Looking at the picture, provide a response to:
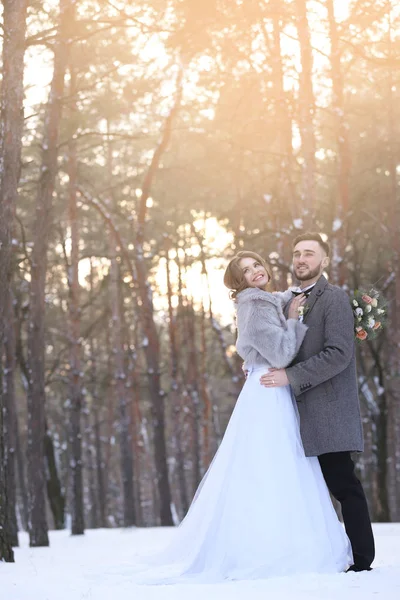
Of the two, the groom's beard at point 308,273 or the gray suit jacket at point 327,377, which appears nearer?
the gray suit jacket at point 327,377

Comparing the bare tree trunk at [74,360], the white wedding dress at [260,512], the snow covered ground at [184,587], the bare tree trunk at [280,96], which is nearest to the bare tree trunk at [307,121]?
the bare tree trunk at [280,96]

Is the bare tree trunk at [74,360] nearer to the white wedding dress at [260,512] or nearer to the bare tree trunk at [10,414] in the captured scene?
the bare tree trunk at [10,414]

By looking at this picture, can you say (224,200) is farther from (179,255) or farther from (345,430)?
(345,430)

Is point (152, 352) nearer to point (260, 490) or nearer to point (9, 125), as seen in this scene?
point (9, 125)

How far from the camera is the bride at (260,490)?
245 inches

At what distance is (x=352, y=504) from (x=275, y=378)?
39.9 inches


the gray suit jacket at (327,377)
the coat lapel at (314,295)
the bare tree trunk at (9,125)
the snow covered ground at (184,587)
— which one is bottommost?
the snow covered ground at (184,587)

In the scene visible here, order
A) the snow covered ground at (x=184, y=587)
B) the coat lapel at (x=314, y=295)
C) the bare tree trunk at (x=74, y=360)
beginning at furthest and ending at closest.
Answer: the bare tree trunk at (x=74, y=360) → the coat lapel at (x=314, y=295) → the snow covered ground at (x=184, y=587)

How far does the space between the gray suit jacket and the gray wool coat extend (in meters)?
0.10

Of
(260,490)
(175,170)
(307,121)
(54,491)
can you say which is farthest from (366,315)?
(54,491)

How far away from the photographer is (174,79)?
19250 millimetres

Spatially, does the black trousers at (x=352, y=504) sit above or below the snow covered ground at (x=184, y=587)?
above

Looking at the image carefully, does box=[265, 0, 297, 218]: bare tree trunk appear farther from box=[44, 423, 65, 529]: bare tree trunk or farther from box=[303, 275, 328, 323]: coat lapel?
box=[44, 423, 65, 529]: bare tree trunk

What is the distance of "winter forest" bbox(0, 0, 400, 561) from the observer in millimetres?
13336
